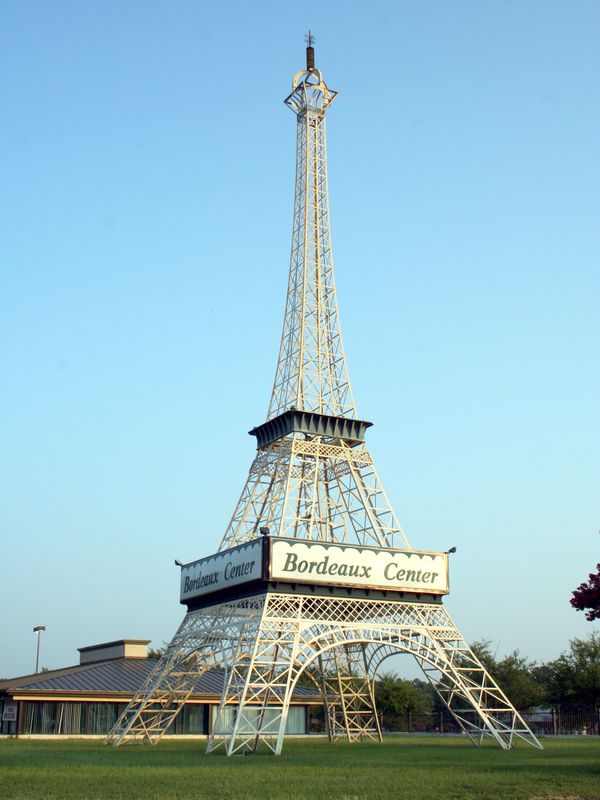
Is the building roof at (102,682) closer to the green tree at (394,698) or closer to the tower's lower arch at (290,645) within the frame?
the tower's lower arch at (290,645)

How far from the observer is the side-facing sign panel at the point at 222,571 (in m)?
48.7

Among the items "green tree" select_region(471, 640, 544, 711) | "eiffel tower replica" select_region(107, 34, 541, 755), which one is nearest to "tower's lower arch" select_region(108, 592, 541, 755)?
"eiffel tower replica" select_region(107, 34, 541, 755)

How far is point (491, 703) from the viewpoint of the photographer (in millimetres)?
88375

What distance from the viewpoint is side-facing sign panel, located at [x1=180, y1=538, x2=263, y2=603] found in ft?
160

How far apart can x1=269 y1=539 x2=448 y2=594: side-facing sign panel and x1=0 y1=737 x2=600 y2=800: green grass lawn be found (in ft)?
32.3

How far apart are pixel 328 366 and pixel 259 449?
24.5 feet

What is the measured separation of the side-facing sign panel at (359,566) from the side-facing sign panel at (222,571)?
1474 mm

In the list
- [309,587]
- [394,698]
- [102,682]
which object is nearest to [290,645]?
[309,587]

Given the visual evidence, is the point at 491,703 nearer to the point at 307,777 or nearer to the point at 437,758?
the point at 437,758

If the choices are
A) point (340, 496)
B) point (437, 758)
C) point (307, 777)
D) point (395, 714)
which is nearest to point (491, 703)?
point (395, 714)

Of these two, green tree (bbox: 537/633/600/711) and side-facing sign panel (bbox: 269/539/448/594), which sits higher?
side-facing sign panel (bbox: 269/539/448/594)

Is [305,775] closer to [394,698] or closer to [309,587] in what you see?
[309,587]

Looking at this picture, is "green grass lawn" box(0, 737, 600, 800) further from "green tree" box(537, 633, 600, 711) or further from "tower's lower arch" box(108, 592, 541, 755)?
"green tree" box(537, 633, 600, 711)

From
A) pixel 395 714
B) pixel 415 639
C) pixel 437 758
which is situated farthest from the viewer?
pixel 395 714
